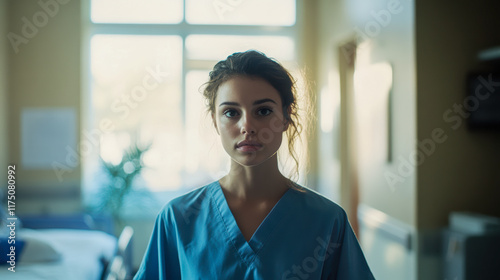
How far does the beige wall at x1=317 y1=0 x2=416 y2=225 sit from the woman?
77.9 inches

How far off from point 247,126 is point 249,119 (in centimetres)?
1

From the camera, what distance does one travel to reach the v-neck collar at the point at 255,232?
85 cm

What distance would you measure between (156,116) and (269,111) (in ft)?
13.7

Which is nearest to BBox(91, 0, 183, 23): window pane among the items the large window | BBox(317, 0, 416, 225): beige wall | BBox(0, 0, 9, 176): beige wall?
the large window

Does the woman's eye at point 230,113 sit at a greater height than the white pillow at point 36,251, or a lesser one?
greater

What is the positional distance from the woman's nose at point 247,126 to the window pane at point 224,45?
409cm

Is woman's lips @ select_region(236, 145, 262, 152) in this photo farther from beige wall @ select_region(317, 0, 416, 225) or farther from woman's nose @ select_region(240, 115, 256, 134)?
beige wall @ select_region(317, 0, 416, 225)

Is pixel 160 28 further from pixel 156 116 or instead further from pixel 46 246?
pixel 46 246

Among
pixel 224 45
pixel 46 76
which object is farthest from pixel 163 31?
pixel 46 76

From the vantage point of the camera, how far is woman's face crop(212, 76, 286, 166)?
802 mm

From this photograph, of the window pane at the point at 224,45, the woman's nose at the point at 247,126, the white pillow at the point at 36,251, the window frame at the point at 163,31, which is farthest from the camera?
the window pane at the point at 224,45

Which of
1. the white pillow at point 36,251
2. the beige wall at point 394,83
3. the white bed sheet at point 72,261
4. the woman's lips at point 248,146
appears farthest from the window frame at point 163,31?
the woman's lips at point 248,146

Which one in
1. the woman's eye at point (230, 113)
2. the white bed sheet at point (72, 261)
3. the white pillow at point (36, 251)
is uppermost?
the woman's eye at point (230, 113)

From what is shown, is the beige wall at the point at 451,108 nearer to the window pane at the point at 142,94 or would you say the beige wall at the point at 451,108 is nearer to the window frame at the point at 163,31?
the window frame at the point at 163,31
